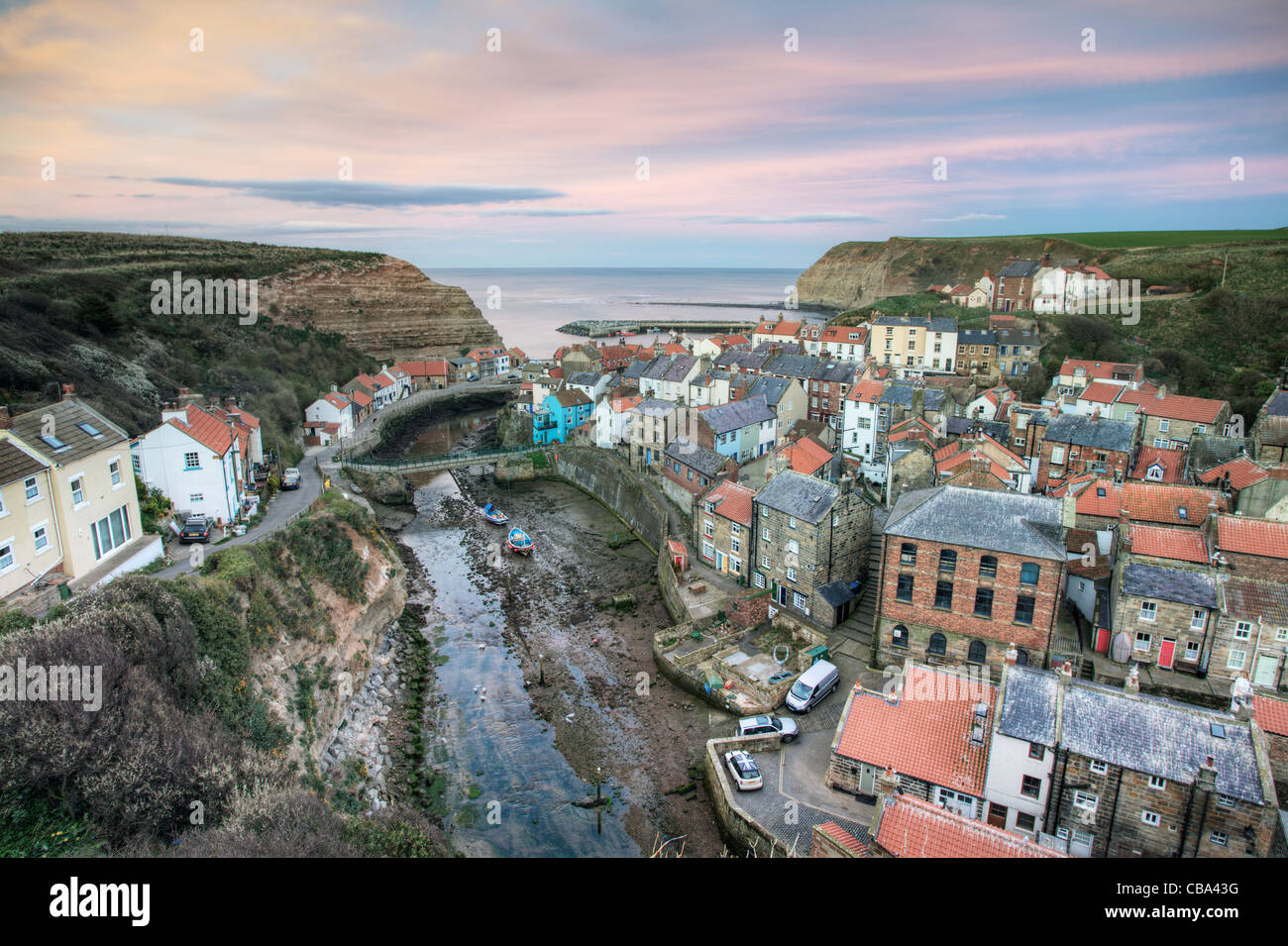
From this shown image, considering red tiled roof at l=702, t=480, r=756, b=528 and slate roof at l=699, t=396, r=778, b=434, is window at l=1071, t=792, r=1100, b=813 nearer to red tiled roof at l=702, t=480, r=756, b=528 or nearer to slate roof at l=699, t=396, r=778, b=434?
red tiled roof at l=702, t=480, r=756, b=528

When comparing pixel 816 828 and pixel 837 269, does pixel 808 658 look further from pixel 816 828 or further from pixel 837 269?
pixel 837 269

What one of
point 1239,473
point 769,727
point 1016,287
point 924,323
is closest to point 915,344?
point 924,323

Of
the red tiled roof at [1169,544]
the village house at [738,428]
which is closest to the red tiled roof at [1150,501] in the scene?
the red tiled roof at [1169,544]

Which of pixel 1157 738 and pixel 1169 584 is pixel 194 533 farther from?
pixel 1169 584

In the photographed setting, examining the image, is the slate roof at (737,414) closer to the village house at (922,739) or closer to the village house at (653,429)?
the village house at (653,429)
